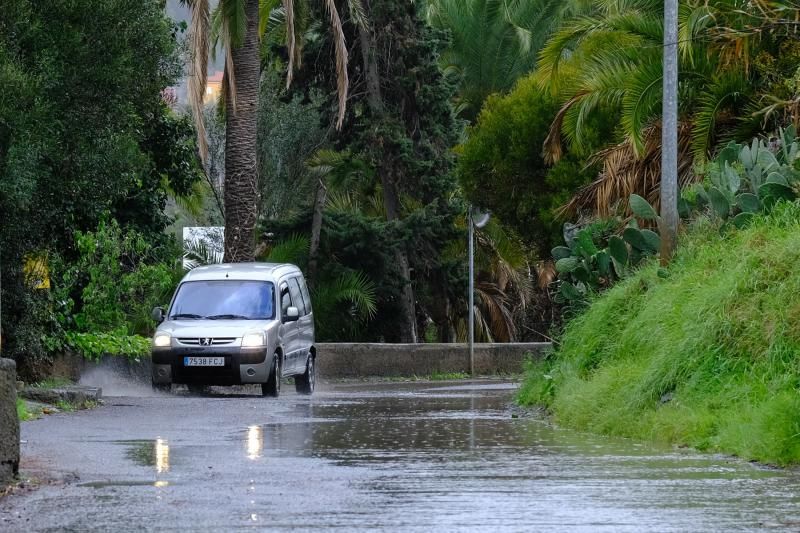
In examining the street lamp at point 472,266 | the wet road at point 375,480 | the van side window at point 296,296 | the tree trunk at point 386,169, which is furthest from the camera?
the tree trunk at point 386,169

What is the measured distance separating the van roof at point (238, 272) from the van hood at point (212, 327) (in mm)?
984

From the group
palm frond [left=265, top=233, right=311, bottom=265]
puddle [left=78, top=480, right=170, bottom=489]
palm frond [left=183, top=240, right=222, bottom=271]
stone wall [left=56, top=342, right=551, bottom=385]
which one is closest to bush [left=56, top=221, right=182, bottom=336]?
stone wall [left=56, top=342, right=551, bottom=385]

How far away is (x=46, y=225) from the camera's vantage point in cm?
2103

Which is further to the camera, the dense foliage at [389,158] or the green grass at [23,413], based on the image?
the dense foliage at [389,158]

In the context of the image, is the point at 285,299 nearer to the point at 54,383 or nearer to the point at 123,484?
the point at 54,383

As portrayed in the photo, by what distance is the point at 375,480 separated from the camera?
10.2 metres

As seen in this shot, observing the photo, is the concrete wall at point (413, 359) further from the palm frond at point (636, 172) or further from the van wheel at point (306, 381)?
the van wheel at point (306, 381)

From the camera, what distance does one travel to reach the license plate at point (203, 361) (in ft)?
72.0

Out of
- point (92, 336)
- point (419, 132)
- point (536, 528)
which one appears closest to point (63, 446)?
point (536, 528)

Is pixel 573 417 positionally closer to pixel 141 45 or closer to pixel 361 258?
pixel 141 45

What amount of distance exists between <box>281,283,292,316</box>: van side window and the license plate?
1.59 m

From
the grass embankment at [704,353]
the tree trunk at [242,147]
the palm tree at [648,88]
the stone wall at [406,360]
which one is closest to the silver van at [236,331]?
the stone wall at [406,360]

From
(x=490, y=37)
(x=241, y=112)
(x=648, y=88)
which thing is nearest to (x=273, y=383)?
(x=648, y=88)

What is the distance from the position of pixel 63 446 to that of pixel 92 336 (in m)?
12.7
